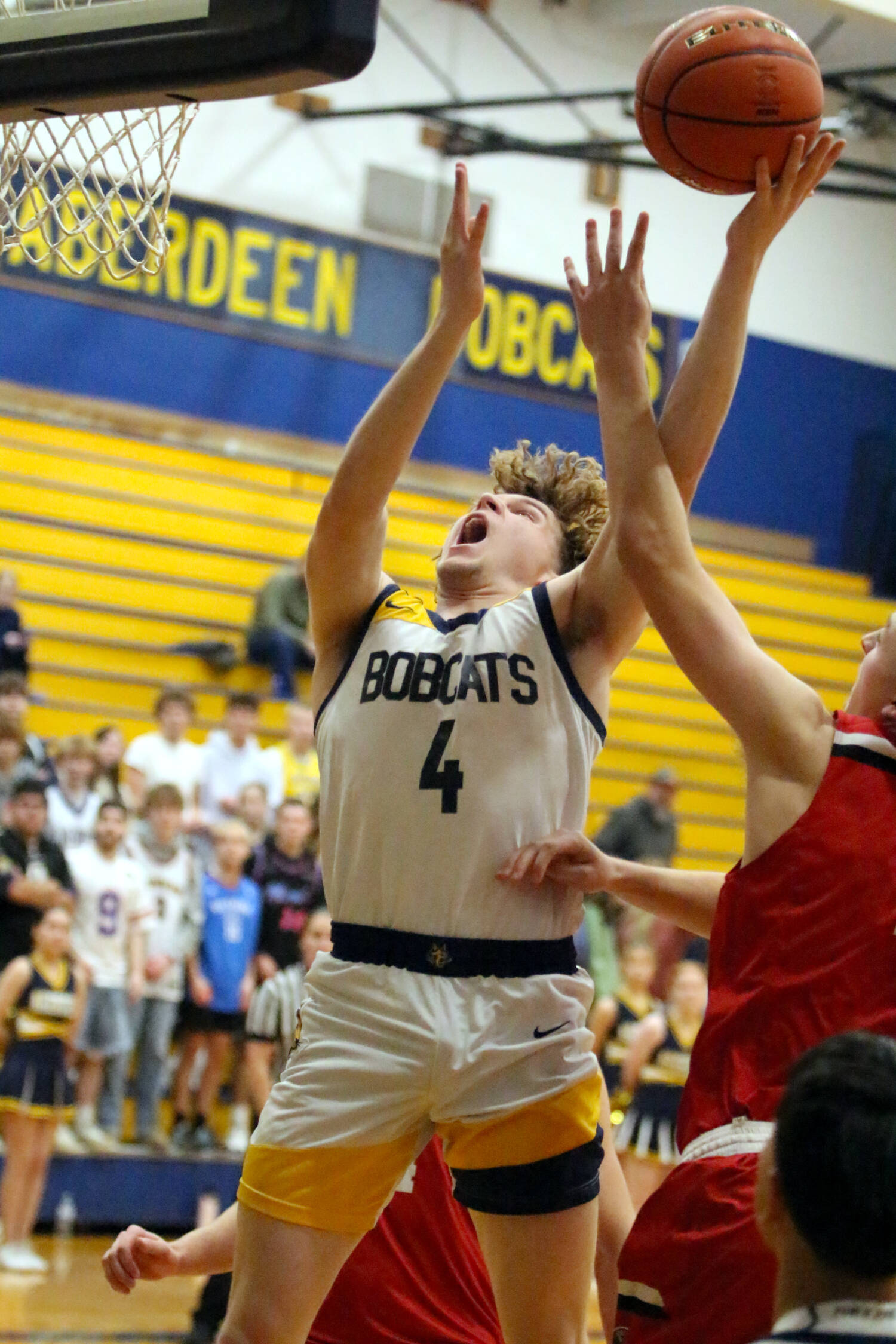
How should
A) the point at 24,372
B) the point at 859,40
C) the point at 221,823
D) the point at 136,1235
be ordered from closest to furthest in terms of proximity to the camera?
the point at 136,1235
the point at 221,823
the point at 24,372
the point at 859,40

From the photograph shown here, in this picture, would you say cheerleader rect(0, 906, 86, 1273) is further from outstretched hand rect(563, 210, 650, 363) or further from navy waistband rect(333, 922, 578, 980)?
outstretched hand rect(563, 210, 650, 363)

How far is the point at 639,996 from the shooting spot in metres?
8.07

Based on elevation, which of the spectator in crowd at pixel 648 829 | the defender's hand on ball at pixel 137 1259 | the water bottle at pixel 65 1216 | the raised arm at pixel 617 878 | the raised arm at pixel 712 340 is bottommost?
the water bottle at pixel 65 1216

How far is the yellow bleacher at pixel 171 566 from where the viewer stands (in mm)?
11133

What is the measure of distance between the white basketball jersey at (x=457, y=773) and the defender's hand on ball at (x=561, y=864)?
0.10 ft

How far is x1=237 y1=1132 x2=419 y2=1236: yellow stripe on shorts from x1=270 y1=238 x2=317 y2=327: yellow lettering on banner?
10.1m

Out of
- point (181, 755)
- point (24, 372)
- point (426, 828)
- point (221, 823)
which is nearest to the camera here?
point (426, 828)

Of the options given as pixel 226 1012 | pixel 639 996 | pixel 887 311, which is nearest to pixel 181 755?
pixel 226 1012

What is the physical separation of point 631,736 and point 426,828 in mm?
10453

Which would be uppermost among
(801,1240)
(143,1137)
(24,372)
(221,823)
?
(24,372)

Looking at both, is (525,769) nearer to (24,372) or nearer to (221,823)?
(221,823)

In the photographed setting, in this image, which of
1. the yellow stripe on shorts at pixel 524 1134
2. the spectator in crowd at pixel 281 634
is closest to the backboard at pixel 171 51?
the yellow stripe on shorts at pixel 524 1134

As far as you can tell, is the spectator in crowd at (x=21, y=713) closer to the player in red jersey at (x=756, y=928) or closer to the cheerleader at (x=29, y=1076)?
the cheerleader at (x=29, y=1076)

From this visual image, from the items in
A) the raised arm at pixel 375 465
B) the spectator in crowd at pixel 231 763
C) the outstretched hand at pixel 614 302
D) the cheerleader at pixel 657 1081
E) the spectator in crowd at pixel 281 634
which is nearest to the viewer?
the outstretched hand at pixel 614 302
